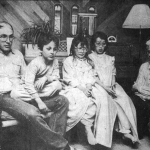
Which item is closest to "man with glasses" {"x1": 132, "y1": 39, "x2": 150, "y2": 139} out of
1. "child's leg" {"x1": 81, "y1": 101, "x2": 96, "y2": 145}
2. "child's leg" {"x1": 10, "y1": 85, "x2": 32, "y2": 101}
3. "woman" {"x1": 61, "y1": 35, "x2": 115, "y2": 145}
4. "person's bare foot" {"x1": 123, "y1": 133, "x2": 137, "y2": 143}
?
"person's bare foot" {"x1": 123, "y1": 133, "x2": 137, "y2": 143}

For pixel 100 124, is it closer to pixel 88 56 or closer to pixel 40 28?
pixel 88 56

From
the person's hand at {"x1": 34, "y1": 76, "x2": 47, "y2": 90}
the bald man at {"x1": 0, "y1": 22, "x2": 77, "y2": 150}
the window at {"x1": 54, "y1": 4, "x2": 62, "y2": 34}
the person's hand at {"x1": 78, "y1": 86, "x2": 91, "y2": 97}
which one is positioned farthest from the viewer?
the window at {"x1": 54, "y1": 4, "x2": 62, "y2": 34}

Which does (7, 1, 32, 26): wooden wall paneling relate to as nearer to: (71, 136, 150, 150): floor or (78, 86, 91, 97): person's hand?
(78, 86, 91, 97): person's hand

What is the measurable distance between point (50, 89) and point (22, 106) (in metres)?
0.19

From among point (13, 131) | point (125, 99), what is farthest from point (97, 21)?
point (13, 131)

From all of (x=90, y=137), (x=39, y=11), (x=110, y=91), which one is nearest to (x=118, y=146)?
(x=90, y=137)

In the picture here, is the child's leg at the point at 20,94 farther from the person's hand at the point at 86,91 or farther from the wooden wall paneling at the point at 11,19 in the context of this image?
the wooden wall paneling at the point at 11,19

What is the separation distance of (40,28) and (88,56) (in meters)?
0.40

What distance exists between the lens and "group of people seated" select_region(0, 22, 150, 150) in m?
1.31

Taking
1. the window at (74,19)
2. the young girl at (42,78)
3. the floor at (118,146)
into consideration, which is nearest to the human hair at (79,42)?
the young girl at (42,78)

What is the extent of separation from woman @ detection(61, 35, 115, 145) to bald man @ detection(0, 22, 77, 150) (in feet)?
0.29

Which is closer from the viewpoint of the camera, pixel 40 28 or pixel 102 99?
pixel 102 99

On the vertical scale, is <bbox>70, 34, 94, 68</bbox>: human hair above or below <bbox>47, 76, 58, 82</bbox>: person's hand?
above

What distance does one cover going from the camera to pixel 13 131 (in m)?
A: 1.31
